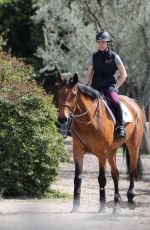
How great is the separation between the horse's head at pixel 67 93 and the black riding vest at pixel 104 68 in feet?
3.31

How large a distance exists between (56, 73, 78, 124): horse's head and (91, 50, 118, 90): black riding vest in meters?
1.01

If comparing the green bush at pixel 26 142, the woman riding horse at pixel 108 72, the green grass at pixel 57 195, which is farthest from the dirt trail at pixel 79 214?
the woman riding horse at pixel 108 72

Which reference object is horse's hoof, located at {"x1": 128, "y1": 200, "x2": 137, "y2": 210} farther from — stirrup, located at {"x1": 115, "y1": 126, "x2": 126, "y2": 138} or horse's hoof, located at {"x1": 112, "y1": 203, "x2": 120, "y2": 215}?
stirrup, located at {"x1": 115, "y1": 126, "x2": 126, "y2": 138}

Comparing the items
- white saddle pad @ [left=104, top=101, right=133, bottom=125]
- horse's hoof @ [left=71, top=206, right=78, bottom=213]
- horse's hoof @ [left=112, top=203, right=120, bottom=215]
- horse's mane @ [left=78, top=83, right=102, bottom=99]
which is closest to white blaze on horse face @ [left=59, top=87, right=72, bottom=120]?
horse's mane @ [left=78, top=83, right=102, bottom=99]

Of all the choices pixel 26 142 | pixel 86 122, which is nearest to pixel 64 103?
pixel 86 122

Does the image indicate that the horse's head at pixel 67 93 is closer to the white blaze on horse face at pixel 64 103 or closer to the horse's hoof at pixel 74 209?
the white blaze on horse face at pixel 64 103

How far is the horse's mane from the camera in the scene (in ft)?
36.9

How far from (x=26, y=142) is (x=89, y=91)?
7.01 feet

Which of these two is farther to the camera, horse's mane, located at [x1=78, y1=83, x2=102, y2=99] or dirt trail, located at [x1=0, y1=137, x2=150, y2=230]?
horse's mane, located at [x1=78, y1=83, x2=102, y2=99]

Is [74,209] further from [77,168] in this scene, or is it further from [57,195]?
[57,195]

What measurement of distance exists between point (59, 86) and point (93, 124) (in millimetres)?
871

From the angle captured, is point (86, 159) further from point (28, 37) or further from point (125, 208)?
point (28, 37)

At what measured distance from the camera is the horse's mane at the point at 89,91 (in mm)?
11234

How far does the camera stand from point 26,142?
42.7 ft
